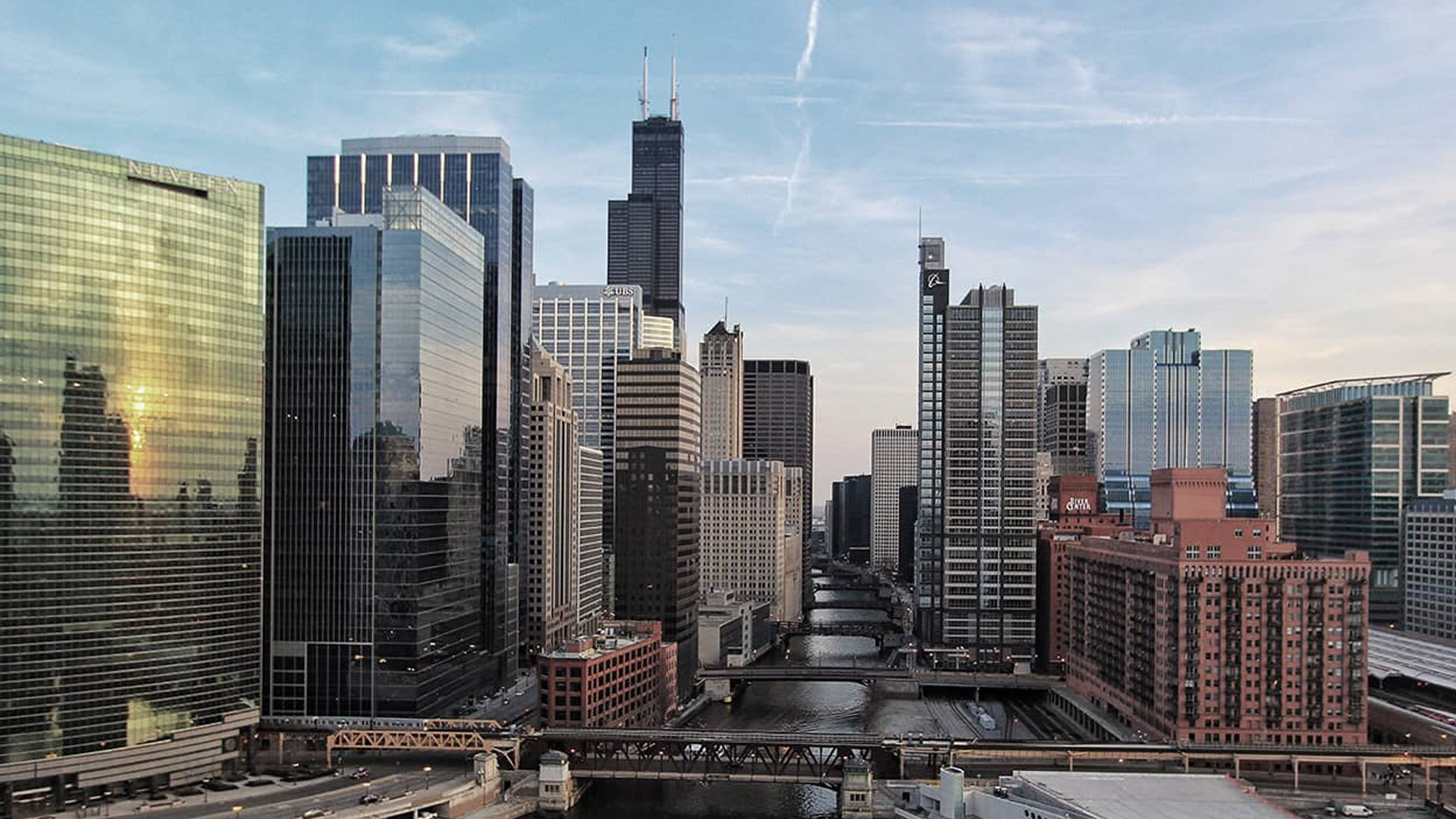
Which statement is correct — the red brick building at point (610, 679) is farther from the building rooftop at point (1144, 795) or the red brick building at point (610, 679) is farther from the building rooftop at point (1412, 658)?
the building rooftop at point (1412, 658)

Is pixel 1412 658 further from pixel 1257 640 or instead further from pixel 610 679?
pixel 610 679

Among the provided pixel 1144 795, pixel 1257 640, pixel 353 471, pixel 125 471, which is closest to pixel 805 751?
pixel 1144 795

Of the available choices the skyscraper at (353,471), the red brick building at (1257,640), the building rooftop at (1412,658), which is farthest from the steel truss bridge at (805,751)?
the building rooftop at (1412,658)

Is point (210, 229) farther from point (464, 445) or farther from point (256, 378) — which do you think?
point (464, 445)

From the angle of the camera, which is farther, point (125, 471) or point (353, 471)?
point (353, 471)

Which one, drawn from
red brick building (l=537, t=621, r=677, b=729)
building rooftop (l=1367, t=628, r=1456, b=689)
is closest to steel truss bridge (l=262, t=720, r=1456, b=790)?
red brick building (l=537, t=621, r=677, b=729)
